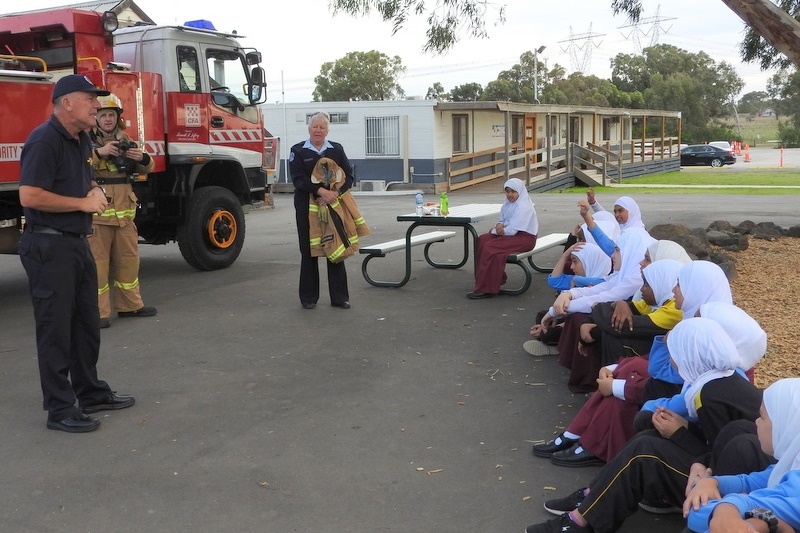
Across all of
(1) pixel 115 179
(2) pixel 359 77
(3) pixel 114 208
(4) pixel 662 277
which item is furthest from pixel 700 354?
(2) pixel 359 77

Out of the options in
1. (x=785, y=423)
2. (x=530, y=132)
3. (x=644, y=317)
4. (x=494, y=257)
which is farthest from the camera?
(x=530, y=132)

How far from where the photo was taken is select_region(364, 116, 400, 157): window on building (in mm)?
30672

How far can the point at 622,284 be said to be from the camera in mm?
5504

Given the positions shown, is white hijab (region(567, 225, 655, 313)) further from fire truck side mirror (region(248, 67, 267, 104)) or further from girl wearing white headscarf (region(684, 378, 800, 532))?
fire truck side mirror (region(248, 67, 267, 104))

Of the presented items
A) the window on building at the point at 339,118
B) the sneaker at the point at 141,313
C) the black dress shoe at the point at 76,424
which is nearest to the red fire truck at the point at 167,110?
the sneaker at the point at 141,313

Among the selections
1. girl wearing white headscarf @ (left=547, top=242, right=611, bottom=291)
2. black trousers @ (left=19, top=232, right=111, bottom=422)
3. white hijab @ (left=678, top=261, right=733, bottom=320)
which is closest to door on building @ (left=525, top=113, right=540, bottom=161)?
girl wearing white headscarf @ (left=547, top=242, right=611, bottom=291)

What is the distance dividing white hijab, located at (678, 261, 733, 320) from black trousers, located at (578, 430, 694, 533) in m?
0.98

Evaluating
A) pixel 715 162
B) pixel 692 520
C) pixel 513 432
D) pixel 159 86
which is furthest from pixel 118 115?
pixel 715 162

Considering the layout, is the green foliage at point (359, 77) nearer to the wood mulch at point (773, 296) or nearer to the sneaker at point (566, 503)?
the wood mulch at point (773, 296)

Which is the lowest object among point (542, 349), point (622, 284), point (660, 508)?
point (660, 508)

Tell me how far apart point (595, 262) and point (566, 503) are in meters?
2.98

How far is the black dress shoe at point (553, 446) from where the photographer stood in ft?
14.8

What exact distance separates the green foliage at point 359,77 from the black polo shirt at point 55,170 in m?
55.1

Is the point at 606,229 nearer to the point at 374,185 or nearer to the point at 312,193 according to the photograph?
the point at 312,193
